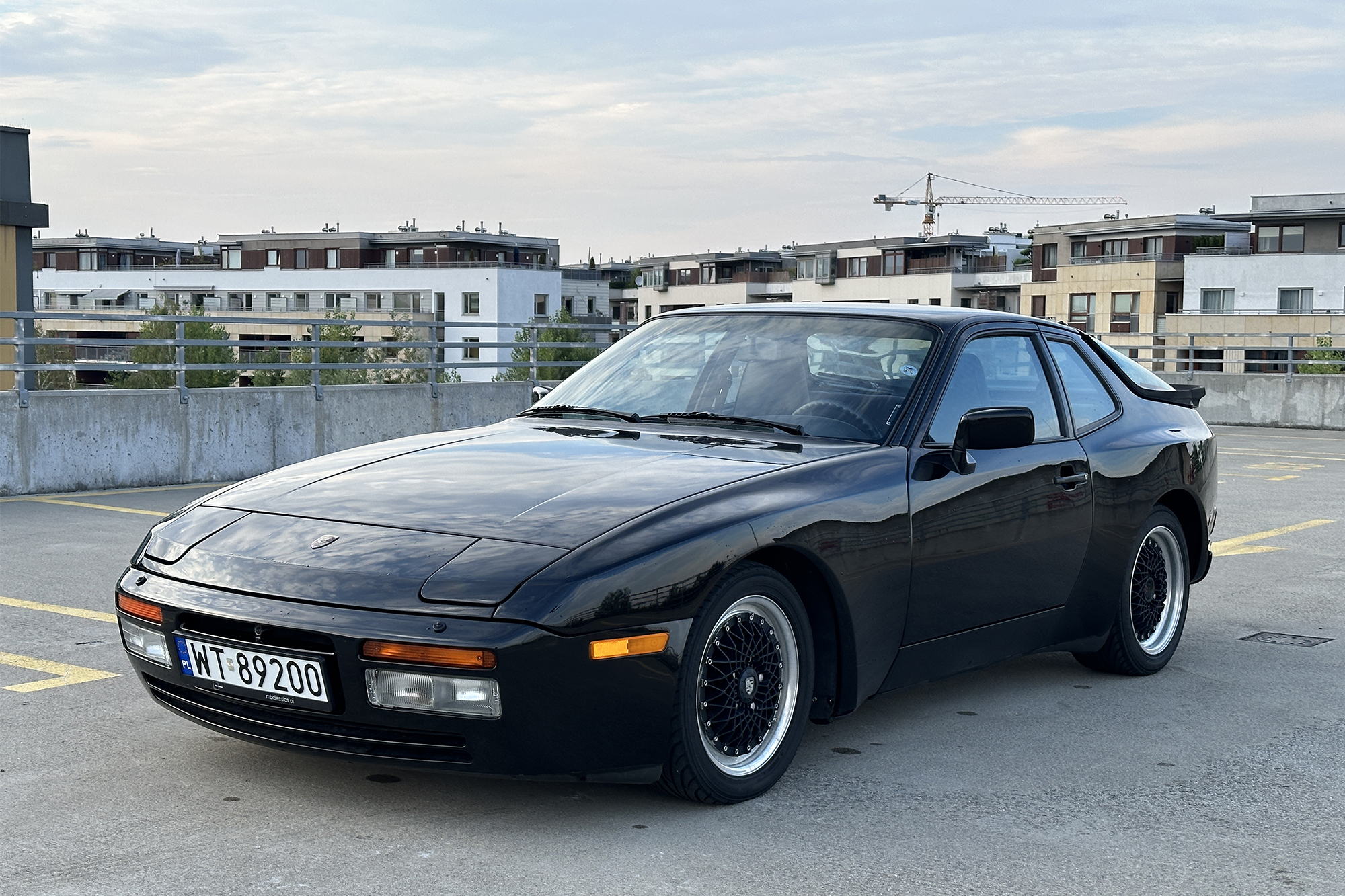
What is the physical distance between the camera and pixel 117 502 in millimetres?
12031

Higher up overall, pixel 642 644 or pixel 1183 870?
pixel 642 644

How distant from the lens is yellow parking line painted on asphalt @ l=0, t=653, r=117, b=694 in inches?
215

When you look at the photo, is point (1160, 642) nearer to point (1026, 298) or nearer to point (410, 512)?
point (410, 512)

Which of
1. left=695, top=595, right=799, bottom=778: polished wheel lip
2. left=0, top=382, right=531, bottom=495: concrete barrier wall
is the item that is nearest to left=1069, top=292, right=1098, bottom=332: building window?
left=0, top=382, right=531, bottom=495: concrete barrier wall

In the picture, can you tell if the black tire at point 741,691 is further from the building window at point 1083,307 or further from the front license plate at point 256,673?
the building window at point 1083,307

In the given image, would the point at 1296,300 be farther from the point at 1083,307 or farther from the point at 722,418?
the point at 722,418

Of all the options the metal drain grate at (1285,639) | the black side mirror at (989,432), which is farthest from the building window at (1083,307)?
the black side mirror at (989,432)

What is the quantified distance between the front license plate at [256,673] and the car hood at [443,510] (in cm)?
17

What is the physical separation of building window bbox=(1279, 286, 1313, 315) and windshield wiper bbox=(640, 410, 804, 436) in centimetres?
6334

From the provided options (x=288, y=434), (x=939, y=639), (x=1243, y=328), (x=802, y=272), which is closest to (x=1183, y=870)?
(x=939, y=639)

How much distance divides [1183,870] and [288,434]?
12728 millimetres

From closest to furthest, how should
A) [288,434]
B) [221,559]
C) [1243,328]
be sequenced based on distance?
[221,559] → [288,434] → [1243,328]

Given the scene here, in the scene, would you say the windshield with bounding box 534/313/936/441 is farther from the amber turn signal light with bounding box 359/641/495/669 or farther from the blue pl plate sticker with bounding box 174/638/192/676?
the blue pl plate sticker with bounding box 174/638/192/676

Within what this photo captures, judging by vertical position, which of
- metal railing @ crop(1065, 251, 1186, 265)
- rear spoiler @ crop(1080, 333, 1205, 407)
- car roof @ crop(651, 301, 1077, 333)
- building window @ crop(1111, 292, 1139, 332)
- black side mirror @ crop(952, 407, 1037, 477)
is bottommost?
black side mirror @ crop(952, 407, 1037, 477)
